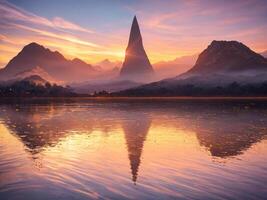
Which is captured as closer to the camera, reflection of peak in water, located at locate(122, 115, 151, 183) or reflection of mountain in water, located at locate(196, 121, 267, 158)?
reflection of peak in water, located at locate(122, 115, 151, 183)

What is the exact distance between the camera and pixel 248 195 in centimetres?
1602

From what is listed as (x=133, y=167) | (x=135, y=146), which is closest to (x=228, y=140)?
(x=135, y=146)

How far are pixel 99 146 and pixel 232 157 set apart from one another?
11382mm

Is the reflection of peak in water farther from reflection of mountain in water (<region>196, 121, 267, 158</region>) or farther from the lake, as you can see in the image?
reflection of mountain in water (<region>196, 121, 267, 158</region>)

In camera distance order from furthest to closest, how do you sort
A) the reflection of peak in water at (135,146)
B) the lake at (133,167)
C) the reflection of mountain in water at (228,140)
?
the reflection of mountain in water at (228,140) < the reflection of peak in water at (135,146) < the lake at (133,167)

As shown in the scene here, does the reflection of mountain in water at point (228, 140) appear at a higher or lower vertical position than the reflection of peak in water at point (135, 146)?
lower

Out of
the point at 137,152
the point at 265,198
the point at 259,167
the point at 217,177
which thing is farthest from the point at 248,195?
the point at 137,152

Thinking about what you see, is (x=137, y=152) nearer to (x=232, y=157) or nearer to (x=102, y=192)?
(x=232, y=157)

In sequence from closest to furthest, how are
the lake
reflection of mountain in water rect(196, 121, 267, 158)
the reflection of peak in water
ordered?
1. the lake
2. the reflection of peak in water
3. reflection of mountain in water rect(196, 121, 267, 158)

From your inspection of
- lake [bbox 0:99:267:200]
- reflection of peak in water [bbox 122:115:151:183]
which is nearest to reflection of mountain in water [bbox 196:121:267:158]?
lake [bbox 0:99:267:200]

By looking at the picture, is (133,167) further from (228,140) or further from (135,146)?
(228,140)

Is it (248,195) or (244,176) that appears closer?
(248,195)

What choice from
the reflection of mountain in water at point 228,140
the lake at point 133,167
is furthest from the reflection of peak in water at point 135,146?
the reflection of mountain in water at point 228,140

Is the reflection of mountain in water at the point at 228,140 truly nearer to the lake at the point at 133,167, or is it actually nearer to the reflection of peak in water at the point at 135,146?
the lake at the point at 133,167
